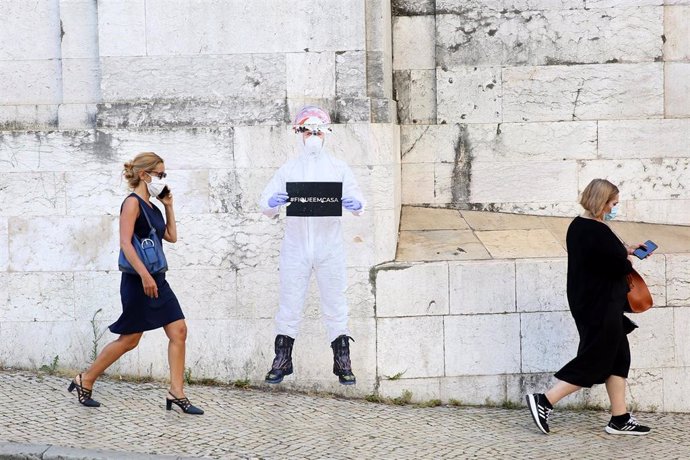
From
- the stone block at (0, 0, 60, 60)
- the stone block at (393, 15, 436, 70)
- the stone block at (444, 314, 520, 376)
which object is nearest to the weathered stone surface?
the stone block at (0, 0, 60, 60)

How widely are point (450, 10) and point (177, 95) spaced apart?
8.44ft

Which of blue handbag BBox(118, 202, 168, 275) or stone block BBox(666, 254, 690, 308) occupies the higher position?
blue handbag BBox(118, 202, 168, 275)

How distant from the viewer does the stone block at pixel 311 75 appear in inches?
333

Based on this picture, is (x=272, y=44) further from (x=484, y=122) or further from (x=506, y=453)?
(x=506, y=453)

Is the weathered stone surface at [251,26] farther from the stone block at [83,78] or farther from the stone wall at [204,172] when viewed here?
the stone block at [83,78]

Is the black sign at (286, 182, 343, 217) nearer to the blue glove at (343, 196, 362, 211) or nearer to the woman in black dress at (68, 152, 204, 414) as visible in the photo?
the blue glove at (343, 196, 362, 211)

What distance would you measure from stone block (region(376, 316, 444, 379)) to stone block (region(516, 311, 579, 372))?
0.65m

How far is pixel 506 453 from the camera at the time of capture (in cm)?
700

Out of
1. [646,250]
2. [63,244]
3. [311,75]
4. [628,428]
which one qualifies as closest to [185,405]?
[63,244]

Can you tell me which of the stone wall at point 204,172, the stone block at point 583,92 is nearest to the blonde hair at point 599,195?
the stone wall at point 204,172

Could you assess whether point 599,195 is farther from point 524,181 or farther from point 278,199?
point 278,199

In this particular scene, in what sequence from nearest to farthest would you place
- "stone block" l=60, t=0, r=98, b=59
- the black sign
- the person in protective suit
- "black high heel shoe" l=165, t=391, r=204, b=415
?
"black high heel shoe" l=165, t=391, r=204, b=415
the black sign
the person in protective suit
"stone block" l=60, t=0, r=98, b=59

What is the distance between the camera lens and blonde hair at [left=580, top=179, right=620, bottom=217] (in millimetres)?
7246

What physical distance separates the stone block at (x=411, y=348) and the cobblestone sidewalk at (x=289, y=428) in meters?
0.30
